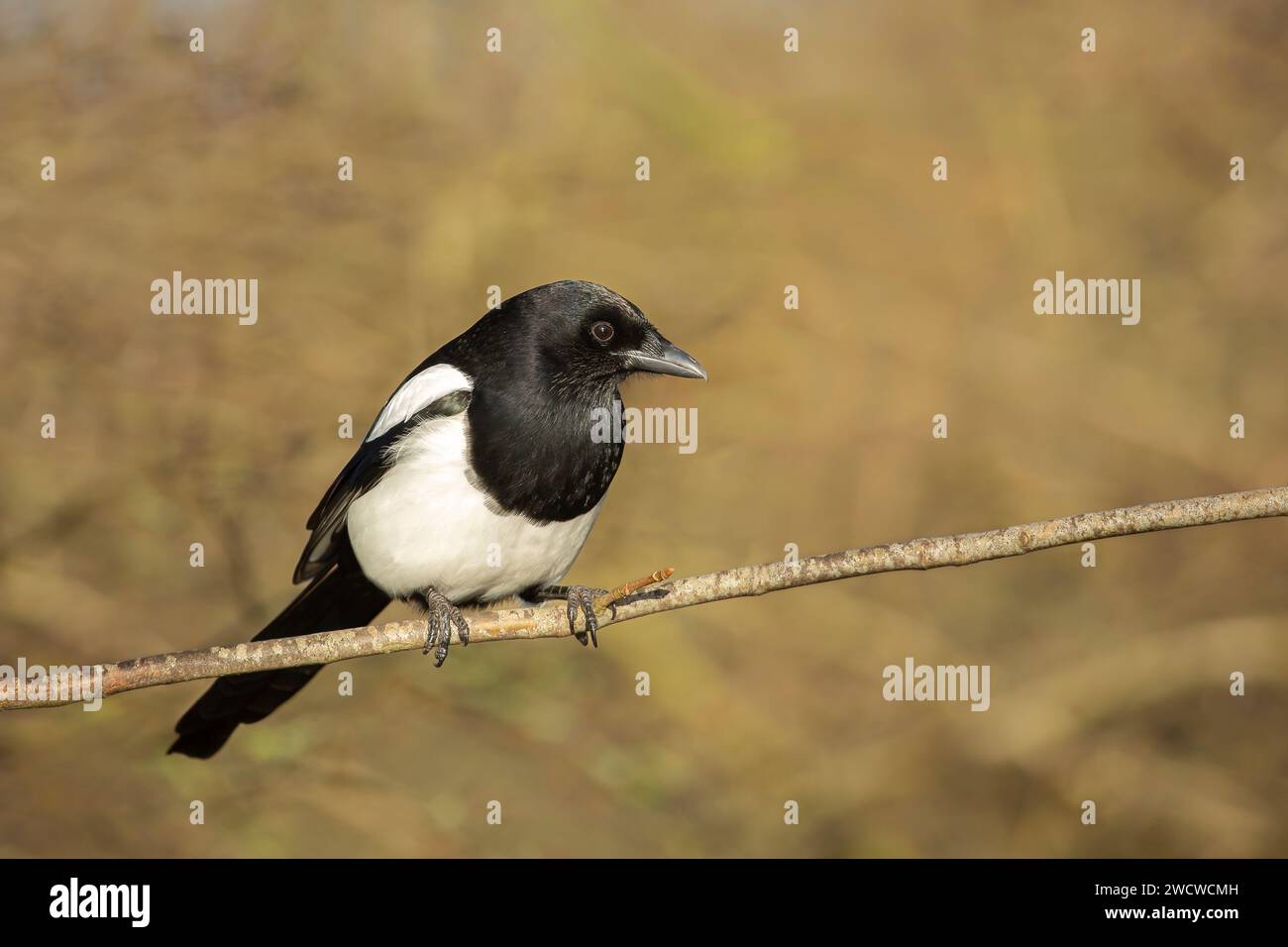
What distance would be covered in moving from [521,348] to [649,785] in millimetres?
3313

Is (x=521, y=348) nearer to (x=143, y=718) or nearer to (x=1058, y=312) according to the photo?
(x=143, y=718)

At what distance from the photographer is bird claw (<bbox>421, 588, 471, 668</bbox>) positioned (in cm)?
337

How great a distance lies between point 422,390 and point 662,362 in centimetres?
73

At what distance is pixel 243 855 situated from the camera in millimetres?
5621

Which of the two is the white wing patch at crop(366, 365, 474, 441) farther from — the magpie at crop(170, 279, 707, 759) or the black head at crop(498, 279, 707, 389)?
the black head at crop(498, 279, 707, 389)

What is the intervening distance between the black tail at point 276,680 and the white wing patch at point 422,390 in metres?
0.48

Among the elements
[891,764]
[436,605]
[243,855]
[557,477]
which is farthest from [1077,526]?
[243,855]

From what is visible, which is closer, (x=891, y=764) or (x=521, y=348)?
(x=521, y=348)

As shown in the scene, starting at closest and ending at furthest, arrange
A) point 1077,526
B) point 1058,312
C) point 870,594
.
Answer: point 1077,526 → point 870,594 → point 1058,312

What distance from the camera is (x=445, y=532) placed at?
356cm
